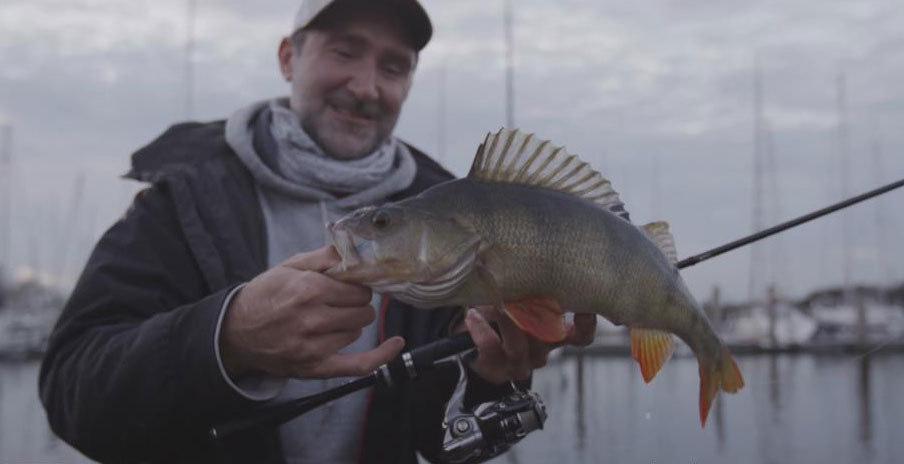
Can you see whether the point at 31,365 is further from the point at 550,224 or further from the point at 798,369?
the point at 550,224

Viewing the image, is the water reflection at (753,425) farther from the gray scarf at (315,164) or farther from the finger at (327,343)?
the finger at (327,343)

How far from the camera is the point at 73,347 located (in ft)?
8.66

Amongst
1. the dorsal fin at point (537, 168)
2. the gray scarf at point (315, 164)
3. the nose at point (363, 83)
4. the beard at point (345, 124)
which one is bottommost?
the dorsal fin at point (537, 168)

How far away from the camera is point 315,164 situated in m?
3.32

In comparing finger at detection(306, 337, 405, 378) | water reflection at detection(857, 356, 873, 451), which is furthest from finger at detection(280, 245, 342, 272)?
water reflection at detection(857, 356, 873, 451)

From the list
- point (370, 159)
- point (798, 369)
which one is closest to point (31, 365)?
point (798, 369)

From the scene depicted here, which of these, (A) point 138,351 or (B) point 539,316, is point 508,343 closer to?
(B) point 539,316

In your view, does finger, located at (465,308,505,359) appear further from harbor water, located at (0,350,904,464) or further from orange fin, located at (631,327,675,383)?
harbor water, located at (0,350,904,464)

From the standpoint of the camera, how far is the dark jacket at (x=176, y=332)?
90.9 inches

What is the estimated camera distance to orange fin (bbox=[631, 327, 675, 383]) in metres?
2.33

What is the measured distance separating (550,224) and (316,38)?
1646 mm

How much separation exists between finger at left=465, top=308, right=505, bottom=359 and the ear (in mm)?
1696

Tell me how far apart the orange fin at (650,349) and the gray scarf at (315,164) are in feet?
4.80

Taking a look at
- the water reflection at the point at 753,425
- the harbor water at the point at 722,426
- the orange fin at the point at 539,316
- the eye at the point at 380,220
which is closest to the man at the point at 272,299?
the eye at the point at 380,220
